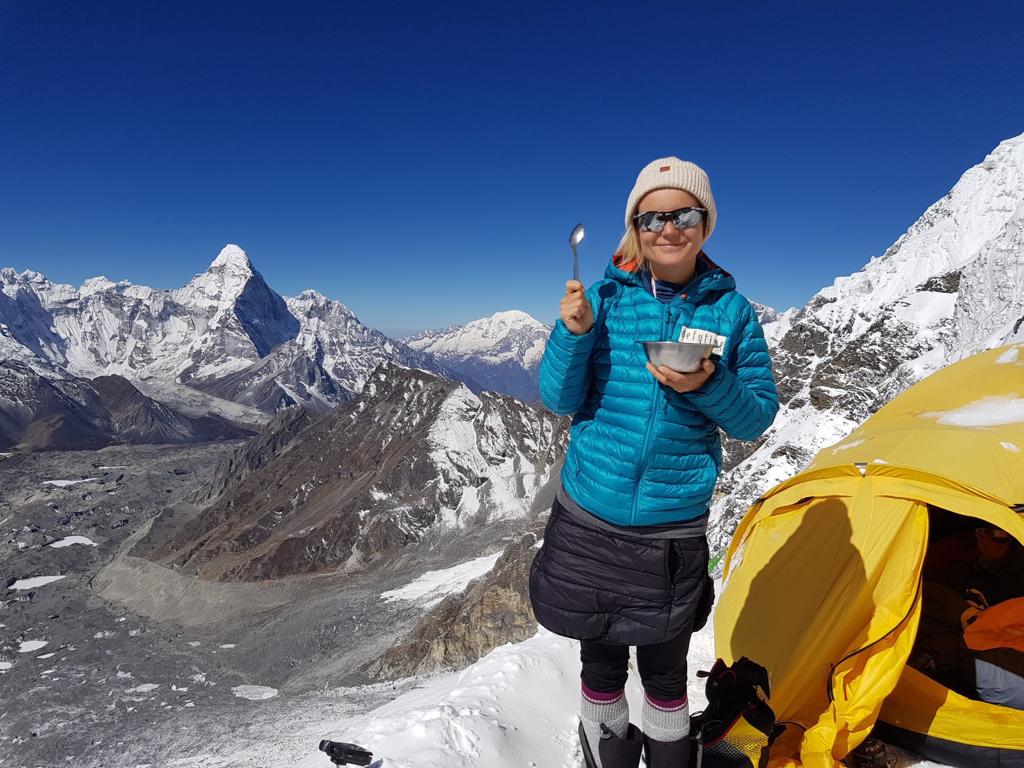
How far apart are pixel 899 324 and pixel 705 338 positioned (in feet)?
180

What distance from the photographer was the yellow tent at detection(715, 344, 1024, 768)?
5.21 meters

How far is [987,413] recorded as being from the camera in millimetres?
6801

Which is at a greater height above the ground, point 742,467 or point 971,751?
point 971,751

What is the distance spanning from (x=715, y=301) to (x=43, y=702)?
71.8 meters

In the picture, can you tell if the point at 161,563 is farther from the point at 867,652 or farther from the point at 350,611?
the point at 867,652

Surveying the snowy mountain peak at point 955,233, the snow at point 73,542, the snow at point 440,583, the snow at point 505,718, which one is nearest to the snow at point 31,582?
the snow at point 73,542

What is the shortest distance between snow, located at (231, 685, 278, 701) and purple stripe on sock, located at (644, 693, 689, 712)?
175 feet

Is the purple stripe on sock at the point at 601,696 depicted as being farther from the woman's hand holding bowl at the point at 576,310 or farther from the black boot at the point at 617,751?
the woman's hand holding bowl at the point at 576,310

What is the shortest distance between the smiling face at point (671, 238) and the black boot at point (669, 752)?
3.52m

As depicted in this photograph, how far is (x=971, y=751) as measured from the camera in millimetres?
5539

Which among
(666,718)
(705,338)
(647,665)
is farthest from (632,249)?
(666,718)

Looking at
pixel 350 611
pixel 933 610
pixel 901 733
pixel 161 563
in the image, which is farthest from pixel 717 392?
pixel 161 563

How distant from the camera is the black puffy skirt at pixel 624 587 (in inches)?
138

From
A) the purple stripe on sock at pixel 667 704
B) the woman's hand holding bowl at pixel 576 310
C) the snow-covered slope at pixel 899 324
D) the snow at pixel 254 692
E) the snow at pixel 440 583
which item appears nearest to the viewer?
the woman's hand holding bowl at pixel 576 310
